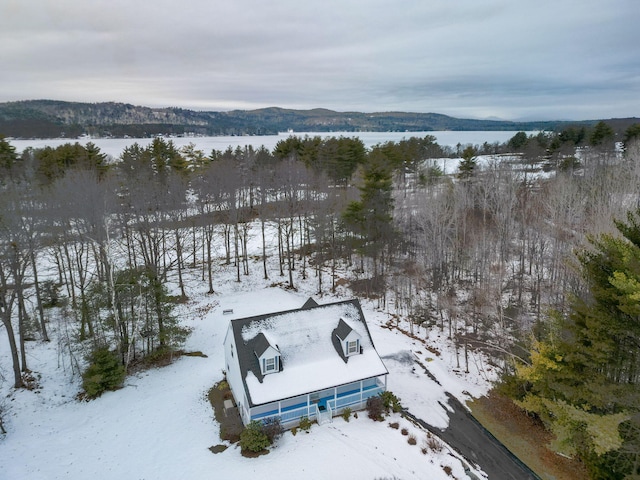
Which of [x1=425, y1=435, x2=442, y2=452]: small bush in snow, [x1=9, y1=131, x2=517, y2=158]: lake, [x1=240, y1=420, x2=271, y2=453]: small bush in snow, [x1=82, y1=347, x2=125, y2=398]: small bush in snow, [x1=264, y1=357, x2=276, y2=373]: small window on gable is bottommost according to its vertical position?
[x1=425, y1=435, x2=442, y2=452]: small bush in snow

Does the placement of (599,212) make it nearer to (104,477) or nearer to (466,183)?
(466,183)

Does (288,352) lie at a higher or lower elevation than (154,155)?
lower

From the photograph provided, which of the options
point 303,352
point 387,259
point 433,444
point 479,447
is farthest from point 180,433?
point 387,259

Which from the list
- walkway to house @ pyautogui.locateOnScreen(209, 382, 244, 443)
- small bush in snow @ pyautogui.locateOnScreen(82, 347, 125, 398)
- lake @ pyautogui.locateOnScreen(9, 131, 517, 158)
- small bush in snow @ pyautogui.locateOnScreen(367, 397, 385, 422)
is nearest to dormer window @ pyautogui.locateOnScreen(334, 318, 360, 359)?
small bush in snow @ pyautogui.locateOnScreen(367, 397, 385, 422)

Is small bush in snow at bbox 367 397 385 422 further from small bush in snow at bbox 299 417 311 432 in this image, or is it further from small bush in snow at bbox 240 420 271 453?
small bush in snow at bbox 240 420 271 453

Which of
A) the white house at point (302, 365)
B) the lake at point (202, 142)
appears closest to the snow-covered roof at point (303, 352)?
the white house at point (302, 365)

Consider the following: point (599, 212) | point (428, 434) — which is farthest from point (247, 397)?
point (599, 212)

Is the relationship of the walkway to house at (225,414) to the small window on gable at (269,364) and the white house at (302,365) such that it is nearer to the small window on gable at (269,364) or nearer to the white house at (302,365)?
the white house at (302,365)
